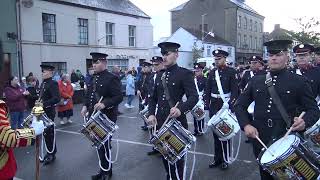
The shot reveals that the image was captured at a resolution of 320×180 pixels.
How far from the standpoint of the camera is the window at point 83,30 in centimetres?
2719

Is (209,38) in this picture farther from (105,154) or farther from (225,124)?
(105,154)

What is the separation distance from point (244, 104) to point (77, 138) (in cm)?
672

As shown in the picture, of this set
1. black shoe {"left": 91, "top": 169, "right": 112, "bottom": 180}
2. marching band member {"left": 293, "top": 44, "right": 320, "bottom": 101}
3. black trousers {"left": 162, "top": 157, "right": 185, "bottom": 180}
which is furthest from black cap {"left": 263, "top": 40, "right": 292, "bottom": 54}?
black shoe {"left": 91, "top": 169, "right": 112, "bottom": 180}

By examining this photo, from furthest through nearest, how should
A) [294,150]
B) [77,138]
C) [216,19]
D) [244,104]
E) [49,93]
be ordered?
[216,19] < [77,138] < [49,93] < [244,104] < [294,150]

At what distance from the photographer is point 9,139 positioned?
3490 millimetres

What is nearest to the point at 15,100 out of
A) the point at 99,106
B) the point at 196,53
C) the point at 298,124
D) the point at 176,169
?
the point at 99,106

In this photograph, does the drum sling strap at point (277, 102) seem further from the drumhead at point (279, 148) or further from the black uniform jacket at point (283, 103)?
the drumhead at point (279, 148)

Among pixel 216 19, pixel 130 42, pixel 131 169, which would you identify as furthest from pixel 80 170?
pixel 216 19

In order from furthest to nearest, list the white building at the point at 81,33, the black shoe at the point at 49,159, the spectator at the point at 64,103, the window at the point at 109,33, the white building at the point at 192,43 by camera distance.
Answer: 1. the white building at the point at 192,43
2. the window at the point at 109,33
3. the white building at the point at 81,33
4. the spectator at the point at 64,103
5. the black shoe at the point at 49,159

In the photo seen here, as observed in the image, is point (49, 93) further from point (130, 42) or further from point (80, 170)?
point (130, 42)

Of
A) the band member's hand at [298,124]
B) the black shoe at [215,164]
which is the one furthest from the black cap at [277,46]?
the black shoe at [215,164]

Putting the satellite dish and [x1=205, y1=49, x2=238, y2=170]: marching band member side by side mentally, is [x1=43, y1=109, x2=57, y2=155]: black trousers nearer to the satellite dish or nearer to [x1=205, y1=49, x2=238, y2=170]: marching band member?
[x1=205, y1=49, x2=238, y2=170]: marching band member

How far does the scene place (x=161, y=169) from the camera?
7164mm

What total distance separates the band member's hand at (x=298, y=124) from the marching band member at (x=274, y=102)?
0.03m
